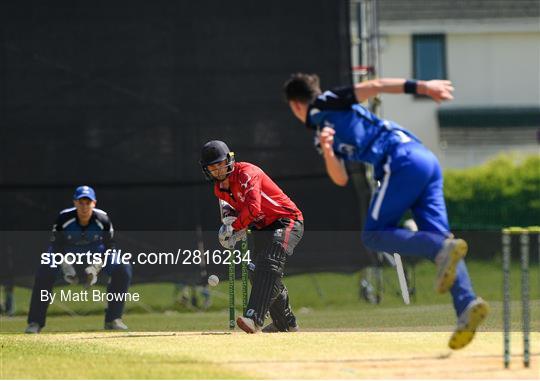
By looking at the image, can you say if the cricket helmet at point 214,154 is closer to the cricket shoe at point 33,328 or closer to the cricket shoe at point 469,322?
the cricket shoe at point 469,322

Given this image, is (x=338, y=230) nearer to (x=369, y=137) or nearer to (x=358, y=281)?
(x=358, y=281)

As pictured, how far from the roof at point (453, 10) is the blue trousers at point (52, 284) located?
19.1 m

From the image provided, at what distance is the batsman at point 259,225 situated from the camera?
Answer: 39.9 ft

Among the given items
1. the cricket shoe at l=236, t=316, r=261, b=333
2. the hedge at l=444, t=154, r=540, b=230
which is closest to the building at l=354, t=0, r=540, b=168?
the hedge at l=444, t=154, r=540, b=230

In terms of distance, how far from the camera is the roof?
1346 inches

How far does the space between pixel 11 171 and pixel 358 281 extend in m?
5.09

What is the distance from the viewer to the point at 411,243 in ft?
32.9

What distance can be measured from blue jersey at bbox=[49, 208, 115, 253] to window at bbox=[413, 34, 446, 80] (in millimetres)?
18833

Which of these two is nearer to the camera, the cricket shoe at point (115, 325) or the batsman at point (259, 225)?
the batsman at point (259, 225)

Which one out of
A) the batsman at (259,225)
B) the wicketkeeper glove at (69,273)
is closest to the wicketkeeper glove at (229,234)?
the batsman at (259,225)

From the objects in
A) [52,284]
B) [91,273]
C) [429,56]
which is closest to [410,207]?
[91,273]

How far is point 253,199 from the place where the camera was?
1227 centimetres

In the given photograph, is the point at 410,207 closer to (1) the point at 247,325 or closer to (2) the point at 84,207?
(1) the point at 247,325

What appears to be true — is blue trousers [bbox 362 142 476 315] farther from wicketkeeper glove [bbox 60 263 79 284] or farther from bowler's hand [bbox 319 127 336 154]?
wicketkeeper glove [bbox 60 263 79 284]
